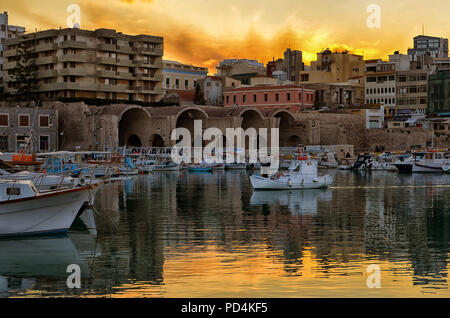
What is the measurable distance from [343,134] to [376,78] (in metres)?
→ 13.4

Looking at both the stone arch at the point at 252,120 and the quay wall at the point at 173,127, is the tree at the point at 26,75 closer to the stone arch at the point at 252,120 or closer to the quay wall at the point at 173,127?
the quay wall at the point at 173,127

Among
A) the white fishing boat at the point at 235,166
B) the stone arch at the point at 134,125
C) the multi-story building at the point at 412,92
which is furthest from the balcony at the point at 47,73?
the multi-story building at the point at 412,92

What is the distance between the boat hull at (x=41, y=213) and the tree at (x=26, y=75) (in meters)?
57.1

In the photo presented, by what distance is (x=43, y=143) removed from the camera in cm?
6556

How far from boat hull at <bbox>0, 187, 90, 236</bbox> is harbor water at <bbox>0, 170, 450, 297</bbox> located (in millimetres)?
370

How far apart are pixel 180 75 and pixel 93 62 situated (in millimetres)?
31007

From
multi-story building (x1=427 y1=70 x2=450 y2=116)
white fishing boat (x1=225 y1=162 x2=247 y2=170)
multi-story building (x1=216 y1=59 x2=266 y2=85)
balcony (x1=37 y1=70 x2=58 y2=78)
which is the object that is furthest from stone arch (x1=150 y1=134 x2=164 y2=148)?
multi-story building (x1=427 y1=70 x2=450 y2=116)

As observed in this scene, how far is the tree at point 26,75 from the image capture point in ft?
250

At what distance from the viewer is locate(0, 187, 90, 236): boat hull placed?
21.1 m

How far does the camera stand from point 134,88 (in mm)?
81188

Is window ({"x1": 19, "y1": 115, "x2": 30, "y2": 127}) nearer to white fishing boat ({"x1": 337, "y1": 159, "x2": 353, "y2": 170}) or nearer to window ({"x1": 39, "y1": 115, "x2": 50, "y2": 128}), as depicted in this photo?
window ({"x1": 39, "y1": 115, "x2": 50, "y2": 128})

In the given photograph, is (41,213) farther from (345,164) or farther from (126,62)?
(126,62)

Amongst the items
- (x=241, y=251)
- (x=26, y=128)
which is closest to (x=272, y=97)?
(x=26, y=128)
